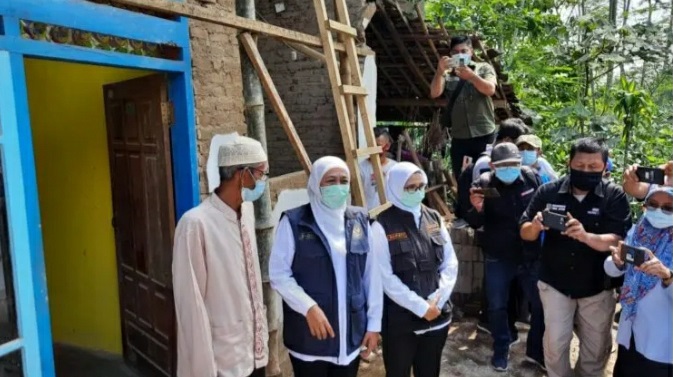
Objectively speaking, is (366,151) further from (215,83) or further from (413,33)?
(413,33)

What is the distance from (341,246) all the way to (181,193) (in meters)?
1.30

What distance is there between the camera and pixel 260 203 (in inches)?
147

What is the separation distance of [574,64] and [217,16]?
275 inches

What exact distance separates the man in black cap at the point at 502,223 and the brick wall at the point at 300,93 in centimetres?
201

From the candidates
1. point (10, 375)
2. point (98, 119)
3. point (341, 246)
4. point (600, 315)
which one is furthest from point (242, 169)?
point (600, 315)

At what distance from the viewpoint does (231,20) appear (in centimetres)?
335

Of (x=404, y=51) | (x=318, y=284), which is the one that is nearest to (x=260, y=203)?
(x=318, y=284)

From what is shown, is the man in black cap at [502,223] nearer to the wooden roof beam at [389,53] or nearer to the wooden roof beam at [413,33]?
the wooden roof beam at [413,33]

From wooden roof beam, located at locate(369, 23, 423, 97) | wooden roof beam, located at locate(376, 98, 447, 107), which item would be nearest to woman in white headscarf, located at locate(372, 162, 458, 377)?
wooden roof beam, located at locate(369, 23, 423, 97)

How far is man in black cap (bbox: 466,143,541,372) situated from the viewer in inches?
145

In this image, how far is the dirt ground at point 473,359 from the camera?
3.93 m

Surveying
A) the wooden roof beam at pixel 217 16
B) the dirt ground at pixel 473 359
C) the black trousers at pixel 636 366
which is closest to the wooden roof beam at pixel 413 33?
the wooden roof beam at pixel 217 16

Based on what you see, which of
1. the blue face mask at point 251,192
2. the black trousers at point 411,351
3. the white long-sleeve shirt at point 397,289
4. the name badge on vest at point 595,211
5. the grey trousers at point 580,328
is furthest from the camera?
the grey trousers at point 580,328

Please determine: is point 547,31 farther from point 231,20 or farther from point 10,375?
point 10,375
